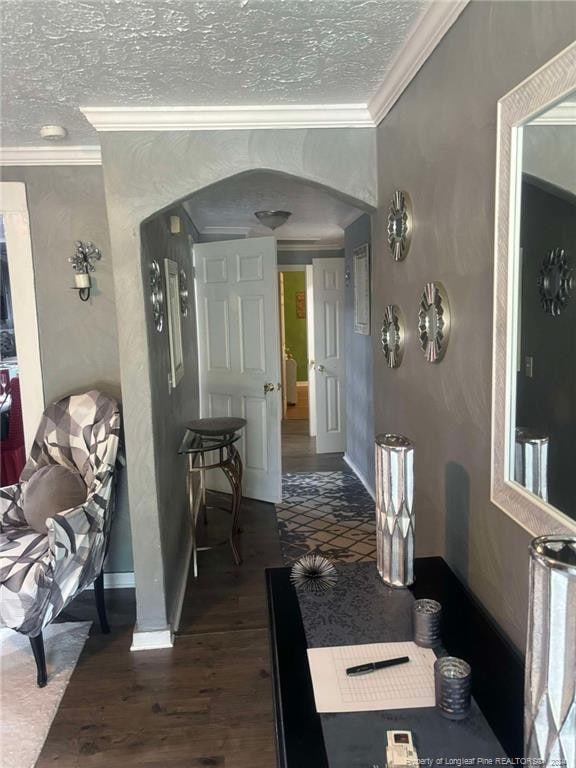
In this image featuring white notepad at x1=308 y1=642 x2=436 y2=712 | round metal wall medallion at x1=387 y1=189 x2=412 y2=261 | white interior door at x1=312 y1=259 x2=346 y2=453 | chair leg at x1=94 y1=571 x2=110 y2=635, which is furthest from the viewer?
white interior door at x1=312 y1=259 x2=346 y2=453

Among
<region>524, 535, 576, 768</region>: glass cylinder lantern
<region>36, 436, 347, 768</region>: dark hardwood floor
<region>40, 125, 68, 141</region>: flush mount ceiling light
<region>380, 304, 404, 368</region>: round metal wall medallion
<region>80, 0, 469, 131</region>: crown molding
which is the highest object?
<region>40, 125, 68, 141</region>: flush mount ceiling light

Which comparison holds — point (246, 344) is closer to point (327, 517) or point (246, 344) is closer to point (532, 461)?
point (327, 517)

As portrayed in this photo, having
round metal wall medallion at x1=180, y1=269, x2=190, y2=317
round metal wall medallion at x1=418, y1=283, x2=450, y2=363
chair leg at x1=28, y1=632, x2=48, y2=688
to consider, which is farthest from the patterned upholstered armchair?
round metal wall medallion at x1=418, y1=283, x2=450, y2=363

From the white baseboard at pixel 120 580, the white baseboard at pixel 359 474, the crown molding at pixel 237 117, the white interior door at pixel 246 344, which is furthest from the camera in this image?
the white baseboard at pixel 359 474

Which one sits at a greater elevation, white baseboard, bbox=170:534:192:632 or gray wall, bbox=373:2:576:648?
gray wall, bbox=373:2:576:648

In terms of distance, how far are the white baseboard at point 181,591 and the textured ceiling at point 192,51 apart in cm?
231

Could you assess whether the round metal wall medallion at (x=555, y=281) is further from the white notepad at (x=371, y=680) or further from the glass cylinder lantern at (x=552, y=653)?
the white notepad at (x=371, y=680)

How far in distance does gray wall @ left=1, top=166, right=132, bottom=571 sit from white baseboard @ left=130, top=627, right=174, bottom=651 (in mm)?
651

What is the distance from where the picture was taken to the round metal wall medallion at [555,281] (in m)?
1.03

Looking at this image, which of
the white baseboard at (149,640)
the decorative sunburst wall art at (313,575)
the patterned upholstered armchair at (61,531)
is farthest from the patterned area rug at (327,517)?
the decorative sunburst wall art at (313,575)

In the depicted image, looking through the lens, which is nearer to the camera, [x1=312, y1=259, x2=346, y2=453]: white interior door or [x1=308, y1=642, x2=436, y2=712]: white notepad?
[x1=308, y1=642, x2=436, y2=712]: white notepad

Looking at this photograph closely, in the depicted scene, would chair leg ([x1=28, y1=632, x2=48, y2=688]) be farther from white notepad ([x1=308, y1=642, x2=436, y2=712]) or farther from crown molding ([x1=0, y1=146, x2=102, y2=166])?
crown molding ([x1=0, y1=146, x2=102, y2=166])

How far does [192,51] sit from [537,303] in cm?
133

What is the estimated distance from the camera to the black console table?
0.94 meters
